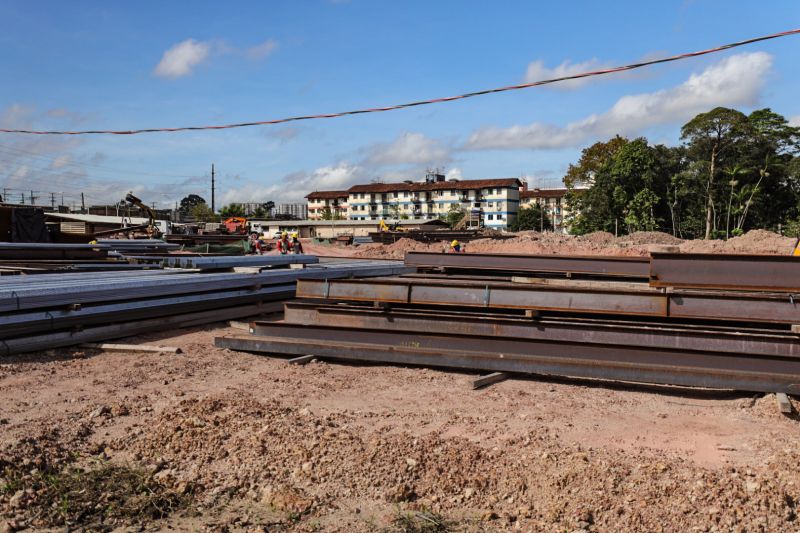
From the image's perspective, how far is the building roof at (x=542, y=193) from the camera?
313 ft

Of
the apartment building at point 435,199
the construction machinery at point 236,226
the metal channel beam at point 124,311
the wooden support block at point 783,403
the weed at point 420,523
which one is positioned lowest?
Result: the weed at point 420,523

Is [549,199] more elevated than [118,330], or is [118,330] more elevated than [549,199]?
[549,199]

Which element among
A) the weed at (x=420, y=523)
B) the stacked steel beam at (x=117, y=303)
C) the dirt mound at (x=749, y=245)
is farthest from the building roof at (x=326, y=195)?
the weed at (x=420, y=523)

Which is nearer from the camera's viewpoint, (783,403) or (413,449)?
(413,449)

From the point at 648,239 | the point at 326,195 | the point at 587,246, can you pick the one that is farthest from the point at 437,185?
the point at 587,246

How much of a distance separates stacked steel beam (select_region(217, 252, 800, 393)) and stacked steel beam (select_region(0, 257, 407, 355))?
1.47 m

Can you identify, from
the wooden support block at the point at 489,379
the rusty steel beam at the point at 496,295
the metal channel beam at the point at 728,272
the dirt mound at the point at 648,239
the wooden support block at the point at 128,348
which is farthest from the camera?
the dirt mound at the point at 648,239

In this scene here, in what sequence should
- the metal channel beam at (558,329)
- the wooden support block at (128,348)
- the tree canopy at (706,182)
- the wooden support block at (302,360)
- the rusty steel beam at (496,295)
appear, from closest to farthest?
the metal channel beam at (558,329)
the rusty steel beam at (496,295)
the wooden support block at (302,360)
the wooden support block at (128,348)
the tree canopy at (706,182)

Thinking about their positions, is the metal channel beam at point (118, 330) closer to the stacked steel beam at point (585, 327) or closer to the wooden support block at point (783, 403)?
the stacked steel beam at point (585, 327)

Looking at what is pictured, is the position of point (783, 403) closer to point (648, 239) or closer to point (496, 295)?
point (496, 295)

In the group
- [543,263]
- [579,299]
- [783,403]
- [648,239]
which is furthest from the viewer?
[648,239]

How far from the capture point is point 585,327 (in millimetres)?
6527

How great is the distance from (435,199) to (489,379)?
9272 cm

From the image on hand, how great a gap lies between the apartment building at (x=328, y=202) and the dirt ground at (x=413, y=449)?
3916 inches
